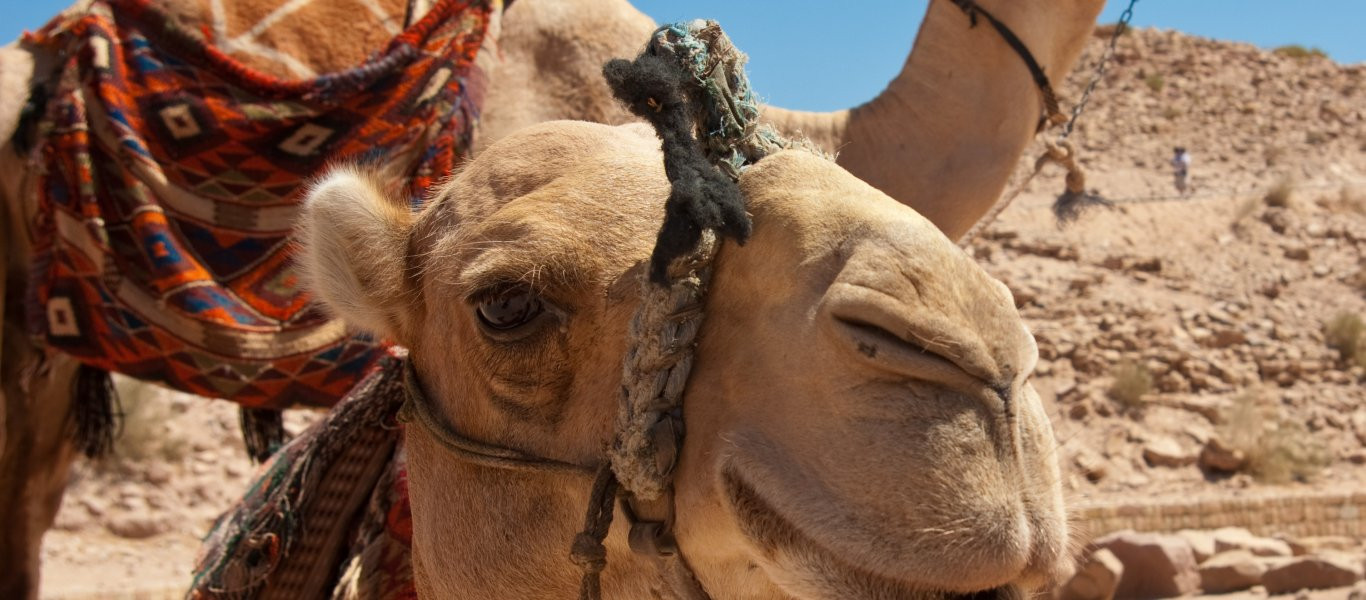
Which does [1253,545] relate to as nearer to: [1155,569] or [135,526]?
[1155,569]

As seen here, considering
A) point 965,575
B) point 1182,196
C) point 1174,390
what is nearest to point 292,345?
point 965,575

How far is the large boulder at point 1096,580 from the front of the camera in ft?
24.2

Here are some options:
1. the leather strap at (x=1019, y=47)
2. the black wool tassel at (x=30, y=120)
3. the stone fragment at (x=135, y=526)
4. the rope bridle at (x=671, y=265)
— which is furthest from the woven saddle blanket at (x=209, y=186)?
the stone fragment at (x=135, y=526)

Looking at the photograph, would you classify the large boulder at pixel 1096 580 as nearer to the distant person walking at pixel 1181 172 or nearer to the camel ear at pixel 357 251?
the camel ear at pixel 357 251

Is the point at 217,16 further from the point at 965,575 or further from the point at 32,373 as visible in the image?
the point at 965,575

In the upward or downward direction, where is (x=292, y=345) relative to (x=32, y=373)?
upward

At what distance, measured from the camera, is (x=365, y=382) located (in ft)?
9.79

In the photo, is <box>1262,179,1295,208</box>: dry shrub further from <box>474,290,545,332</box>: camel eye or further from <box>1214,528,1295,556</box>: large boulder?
<box>474,290,545,332</box>: camel eye

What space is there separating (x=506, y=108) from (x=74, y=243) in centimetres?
142

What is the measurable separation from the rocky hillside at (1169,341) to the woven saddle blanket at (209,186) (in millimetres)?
2574

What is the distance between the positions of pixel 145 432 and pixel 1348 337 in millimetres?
16399

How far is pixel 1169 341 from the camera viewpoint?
59.3 feet

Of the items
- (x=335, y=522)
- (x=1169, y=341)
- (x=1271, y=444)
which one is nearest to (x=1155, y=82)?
(x=1169, y=341)

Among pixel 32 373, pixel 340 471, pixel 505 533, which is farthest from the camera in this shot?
pixel 32 373
